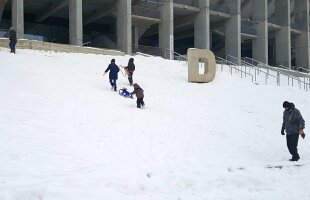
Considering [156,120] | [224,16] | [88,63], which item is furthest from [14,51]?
[224,16]

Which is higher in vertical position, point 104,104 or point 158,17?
point 158,17

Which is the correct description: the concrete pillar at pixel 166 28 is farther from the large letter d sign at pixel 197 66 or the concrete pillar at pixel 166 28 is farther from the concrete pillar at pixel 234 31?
the large letter d sign at pixel 197 66

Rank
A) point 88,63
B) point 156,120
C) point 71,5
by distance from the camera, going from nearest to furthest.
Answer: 1. point 156,120
2. point 88,63
3. point 71,5

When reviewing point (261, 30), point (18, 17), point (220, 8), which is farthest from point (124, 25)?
point (261, 30)

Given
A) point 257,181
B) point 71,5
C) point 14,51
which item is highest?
point 71,5

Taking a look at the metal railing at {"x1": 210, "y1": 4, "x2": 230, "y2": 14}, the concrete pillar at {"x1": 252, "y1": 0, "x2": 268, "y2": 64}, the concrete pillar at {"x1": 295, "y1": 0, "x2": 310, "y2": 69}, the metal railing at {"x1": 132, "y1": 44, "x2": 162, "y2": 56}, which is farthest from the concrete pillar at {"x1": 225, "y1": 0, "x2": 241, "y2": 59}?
the concrete pillar at {"x1": 295, "y1": 0, "x2": 310, "y2": 69}

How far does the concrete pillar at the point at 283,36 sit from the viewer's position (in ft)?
161

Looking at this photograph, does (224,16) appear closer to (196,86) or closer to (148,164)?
(196,86)

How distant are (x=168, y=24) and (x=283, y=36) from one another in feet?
56.5

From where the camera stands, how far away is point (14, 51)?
21719 millimetres

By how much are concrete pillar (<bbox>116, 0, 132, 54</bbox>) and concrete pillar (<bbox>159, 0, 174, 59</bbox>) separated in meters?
4.39

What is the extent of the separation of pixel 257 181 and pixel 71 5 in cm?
2824

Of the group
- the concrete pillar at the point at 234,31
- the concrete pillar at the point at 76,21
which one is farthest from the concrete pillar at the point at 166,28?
the concrete pillar at the point at 76,21

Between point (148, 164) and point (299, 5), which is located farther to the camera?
point (299, 5)
